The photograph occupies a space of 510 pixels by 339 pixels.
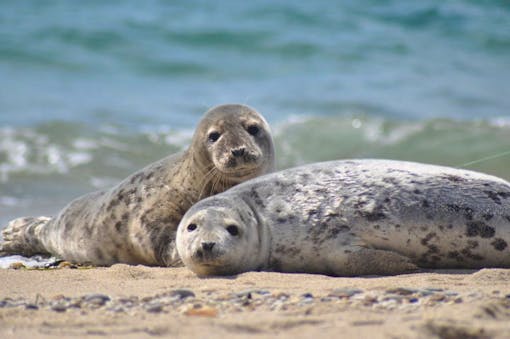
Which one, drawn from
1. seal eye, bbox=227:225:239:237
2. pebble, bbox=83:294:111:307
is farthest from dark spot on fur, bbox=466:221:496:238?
pebble, bbox=83:294:111:307

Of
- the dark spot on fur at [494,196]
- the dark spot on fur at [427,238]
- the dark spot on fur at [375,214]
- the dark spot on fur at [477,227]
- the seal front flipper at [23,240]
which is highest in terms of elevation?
the seal front flipper at [23,240]

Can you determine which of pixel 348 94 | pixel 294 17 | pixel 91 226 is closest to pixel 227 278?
pixel 91 226

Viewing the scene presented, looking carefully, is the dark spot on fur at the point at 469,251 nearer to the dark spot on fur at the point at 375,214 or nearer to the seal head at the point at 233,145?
the dark spot on fur at the point at 375,214

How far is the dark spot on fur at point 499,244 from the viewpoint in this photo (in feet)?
17.1

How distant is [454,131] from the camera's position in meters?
13.2

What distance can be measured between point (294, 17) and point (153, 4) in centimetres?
309

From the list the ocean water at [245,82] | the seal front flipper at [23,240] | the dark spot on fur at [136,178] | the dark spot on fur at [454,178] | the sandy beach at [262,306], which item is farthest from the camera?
the ocean water at [245,82]

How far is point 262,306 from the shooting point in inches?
161

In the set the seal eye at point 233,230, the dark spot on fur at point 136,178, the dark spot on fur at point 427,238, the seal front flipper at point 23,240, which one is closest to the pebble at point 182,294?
the seal eye at point 233,230

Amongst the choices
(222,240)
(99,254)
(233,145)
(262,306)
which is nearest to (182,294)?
(262,306)

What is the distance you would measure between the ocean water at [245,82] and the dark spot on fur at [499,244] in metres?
5.03

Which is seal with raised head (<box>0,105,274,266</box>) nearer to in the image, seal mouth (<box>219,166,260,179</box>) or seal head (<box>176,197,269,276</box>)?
seal mouth (<box>219,166,260,179</box>)

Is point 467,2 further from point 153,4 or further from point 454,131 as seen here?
point 454,131

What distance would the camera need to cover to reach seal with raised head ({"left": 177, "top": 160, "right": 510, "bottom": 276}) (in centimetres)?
520
